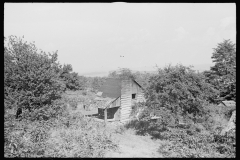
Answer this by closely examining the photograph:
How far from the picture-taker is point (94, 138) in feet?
35.5

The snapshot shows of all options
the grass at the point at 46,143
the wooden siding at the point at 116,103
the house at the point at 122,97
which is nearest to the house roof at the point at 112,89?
the house at the point at 122,97

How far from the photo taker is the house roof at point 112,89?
2617 cm

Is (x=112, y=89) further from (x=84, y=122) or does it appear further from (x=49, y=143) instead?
(x=49, y=143)

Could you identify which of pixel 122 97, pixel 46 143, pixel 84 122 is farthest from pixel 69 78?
pixel 46 143

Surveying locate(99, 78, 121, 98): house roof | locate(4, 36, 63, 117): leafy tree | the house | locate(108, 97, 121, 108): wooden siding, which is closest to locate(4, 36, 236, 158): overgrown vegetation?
locate(4, 36, 63, 117): leafy tree

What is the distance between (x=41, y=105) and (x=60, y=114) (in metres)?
1.72

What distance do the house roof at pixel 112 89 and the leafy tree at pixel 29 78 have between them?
1258 centimetres

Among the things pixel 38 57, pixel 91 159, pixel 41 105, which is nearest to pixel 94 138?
pixel 91 159

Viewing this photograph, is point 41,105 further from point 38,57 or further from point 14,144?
point 14,144

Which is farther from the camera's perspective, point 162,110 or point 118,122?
point 118,122

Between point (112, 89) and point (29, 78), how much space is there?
53.1ft

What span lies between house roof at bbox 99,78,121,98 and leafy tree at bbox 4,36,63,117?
12.6 m

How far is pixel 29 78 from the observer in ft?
41.5

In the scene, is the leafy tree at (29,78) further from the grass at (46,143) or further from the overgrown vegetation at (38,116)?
the grass at (46,143)
